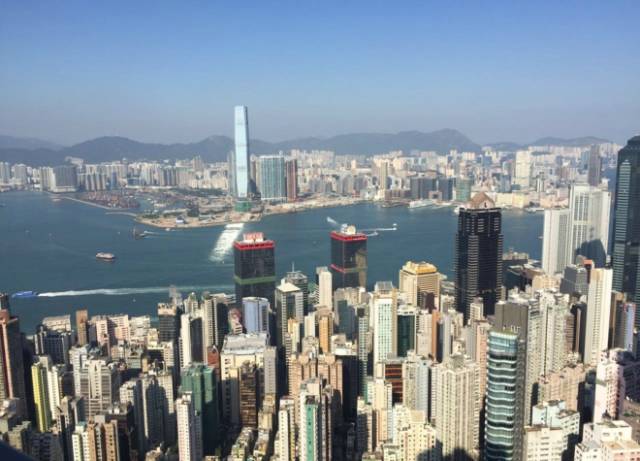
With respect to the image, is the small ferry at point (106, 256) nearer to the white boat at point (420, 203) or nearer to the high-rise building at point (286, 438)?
the high-rise building at point (286, 438)

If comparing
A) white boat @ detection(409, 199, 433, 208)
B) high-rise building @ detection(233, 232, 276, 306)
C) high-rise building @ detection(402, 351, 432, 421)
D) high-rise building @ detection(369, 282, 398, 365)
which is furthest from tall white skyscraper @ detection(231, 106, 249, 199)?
high-rise building @ detection(402, 351, 432, 421)

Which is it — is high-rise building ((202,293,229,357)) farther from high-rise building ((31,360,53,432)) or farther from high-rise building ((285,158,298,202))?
high-rise building ((285,158,298,202))

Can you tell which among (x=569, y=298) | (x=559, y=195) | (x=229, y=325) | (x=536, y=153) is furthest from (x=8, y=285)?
(x=536, y=153)

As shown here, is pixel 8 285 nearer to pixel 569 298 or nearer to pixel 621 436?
pixel 569 298

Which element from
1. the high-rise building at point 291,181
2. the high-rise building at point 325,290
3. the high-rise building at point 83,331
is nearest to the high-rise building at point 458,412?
the high-rise building at point 325,290

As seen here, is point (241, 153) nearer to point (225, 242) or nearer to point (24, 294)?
point (225, 242)

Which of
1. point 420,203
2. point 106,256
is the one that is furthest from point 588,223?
point 106,256

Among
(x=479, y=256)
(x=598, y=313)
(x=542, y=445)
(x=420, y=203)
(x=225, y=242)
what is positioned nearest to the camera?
(x=542, y=445)
